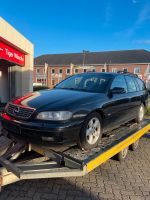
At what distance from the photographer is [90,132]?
3928 mm

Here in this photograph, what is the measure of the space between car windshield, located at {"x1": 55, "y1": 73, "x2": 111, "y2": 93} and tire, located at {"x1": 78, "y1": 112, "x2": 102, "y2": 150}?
2.50 feet

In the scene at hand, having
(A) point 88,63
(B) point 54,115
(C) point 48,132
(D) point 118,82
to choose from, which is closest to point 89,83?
(D) point 118,82

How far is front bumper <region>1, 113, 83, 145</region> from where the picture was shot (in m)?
3.42

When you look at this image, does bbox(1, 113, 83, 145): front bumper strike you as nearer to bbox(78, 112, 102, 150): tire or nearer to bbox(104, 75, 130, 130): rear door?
bbox(78, 112, 102, 150): tire

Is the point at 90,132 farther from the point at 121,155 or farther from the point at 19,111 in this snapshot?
the point at 121,155

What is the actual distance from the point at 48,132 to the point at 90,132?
2.81 ft

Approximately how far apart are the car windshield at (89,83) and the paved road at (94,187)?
1755 mm

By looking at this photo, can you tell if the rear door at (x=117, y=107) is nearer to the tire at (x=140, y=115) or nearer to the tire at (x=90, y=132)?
the tire at (x=90, y=132)

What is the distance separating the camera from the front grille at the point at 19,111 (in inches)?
143

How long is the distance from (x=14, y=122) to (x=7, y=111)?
455 millimetres

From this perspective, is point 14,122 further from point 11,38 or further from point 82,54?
point 82,54

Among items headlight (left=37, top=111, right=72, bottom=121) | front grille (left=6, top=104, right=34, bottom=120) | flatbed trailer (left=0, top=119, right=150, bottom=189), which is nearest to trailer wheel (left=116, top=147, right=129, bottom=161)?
flatbed trailer (left=0, top=119, right=150, bottom=189)

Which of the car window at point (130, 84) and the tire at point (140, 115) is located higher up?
the car window at point (130, 84)

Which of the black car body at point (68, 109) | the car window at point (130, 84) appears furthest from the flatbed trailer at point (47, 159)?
the car window at point (130, 84)
